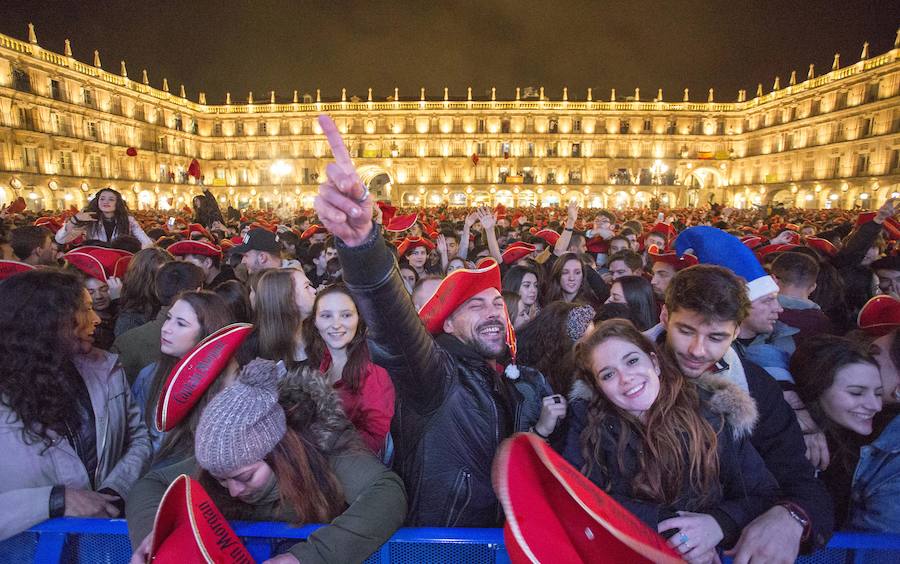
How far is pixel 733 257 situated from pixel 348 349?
2387 mm

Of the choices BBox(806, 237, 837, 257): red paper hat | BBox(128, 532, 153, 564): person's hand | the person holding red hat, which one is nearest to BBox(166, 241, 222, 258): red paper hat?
the person holding red hat

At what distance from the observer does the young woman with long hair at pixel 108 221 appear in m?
6.60

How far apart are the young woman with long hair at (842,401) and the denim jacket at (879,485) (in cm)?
5

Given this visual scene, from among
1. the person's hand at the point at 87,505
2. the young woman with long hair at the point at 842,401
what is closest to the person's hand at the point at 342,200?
the person's hand at the point at 87,505

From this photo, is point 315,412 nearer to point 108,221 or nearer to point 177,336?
point 177,336

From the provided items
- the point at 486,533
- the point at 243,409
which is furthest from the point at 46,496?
the point at 486,533

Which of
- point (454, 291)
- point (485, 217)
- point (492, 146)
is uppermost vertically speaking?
point (492, 146)

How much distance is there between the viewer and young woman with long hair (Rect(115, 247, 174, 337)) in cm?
431

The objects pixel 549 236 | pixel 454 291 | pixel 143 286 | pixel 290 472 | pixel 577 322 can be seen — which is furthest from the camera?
pixel 549 236

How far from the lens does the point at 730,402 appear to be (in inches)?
72.6

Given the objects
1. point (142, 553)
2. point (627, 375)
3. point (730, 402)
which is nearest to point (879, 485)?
point (730, 402)

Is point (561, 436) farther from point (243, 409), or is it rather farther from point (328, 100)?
point (328, 100)

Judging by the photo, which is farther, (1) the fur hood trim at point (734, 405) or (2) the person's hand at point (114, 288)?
(2) the person's hand at point (114, 288)

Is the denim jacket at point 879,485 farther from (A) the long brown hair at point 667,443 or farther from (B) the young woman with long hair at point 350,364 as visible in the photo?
(B) the young woman with long hair at point 350,364
